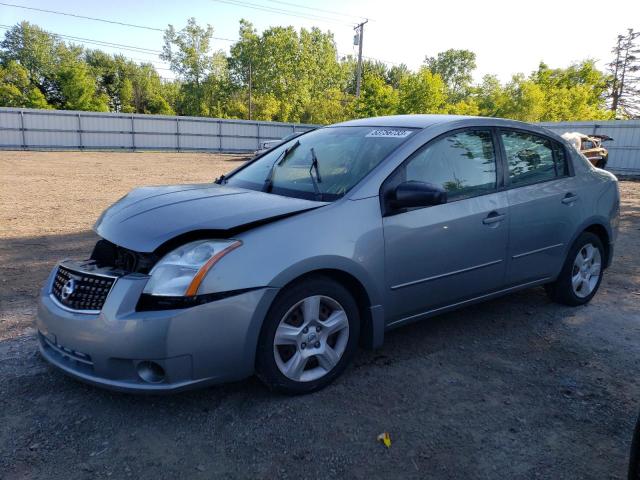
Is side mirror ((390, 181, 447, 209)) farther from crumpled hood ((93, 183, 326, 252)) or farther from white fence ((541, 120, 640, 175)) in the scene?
white fence ((541, 120, 640, 175))

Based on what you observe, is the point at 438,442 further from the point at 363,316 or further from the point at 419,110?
the point at 419,110

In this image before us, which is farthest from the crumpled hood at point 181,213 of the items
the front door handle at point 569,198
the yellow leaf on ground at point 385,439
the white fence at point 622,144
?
the white fence at point 622,144

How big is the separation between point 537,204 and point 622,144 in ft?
78.5

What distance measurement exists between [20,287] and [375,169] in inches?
141

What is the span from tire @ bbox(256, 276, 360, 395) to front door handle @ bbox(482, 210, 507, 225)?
4.01 ft

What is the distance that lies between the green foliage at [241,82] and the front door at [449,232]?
4196cm

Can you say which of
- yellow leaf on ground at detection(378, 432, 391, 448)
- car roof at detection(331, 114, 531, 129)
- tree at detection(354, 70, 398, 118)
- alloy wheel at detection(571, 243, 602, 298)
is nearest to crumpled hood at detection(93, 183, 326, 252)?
car roof at detection(331, 114, 531, 129)

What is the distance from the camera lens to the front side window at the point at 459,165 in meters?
3.39

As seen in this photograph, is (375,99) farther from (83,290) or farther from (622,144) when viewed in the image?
(83,290)

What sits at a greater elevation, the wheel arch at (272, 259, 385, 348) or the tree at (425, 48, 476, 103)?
the tree at (425, 48, 476, 103)

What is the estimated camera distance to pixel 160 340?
2438mm

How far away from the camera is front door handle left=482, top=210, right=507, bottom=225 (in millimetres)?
3586

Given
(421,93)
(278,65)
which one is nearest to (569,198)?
(421,93)

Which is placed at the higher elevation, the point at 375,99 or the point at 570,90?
the point at 570,90
